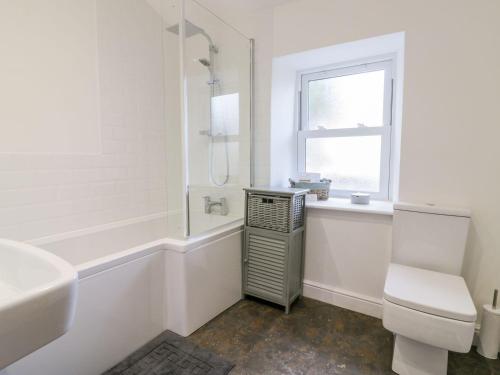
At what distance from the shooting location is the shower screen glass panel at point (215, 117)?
1837 mm

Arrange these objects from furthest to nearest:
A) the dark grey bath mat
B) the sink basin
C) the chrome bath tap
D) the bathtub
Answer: the chrome bath tap → the dark grey bath mat → the bathtub → the sink basin

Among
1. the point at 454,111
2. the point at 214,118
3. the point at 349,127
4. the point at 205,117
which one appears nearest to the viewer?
the point at 454,111

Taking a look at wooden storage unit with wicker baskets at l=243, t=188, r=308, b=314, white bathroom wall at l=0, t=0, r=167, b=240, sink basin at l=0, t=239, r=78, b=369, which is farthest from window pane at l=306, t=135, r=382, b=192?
sink basin at l=0, t=239, r=78, b=369

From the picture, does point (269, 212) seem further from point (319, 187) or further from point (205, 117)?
point (205, 117)

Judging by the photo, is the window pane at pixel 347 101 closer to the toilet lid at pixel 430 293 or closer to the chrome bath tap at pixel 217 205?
the chrome bath tap at pixel 217 205

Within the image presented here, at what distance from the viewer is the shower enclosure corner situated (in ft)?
5.73

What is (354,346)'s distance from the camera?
1.64 meters

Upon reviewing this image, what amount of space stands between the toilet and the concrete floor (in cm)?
19

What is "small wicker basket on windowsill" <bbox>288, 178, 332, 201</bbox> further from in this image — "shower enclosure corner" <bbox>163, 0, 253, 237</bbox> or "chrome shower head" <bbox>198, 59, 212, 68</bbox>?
"chrome shower head" <bbox>198, 59, 212, 68</bbox>

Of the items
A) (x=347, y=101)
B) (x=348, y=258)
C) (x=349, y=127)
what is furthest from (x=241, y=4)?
(x=348, y=258)

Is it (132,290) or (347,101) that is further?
(347,101)

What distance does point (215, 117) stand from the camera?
2256 millimetres

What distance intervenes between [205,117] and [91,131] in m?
0.84

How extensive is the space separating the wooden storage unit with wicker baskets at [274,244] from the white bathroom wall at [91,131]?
1.01 metres
